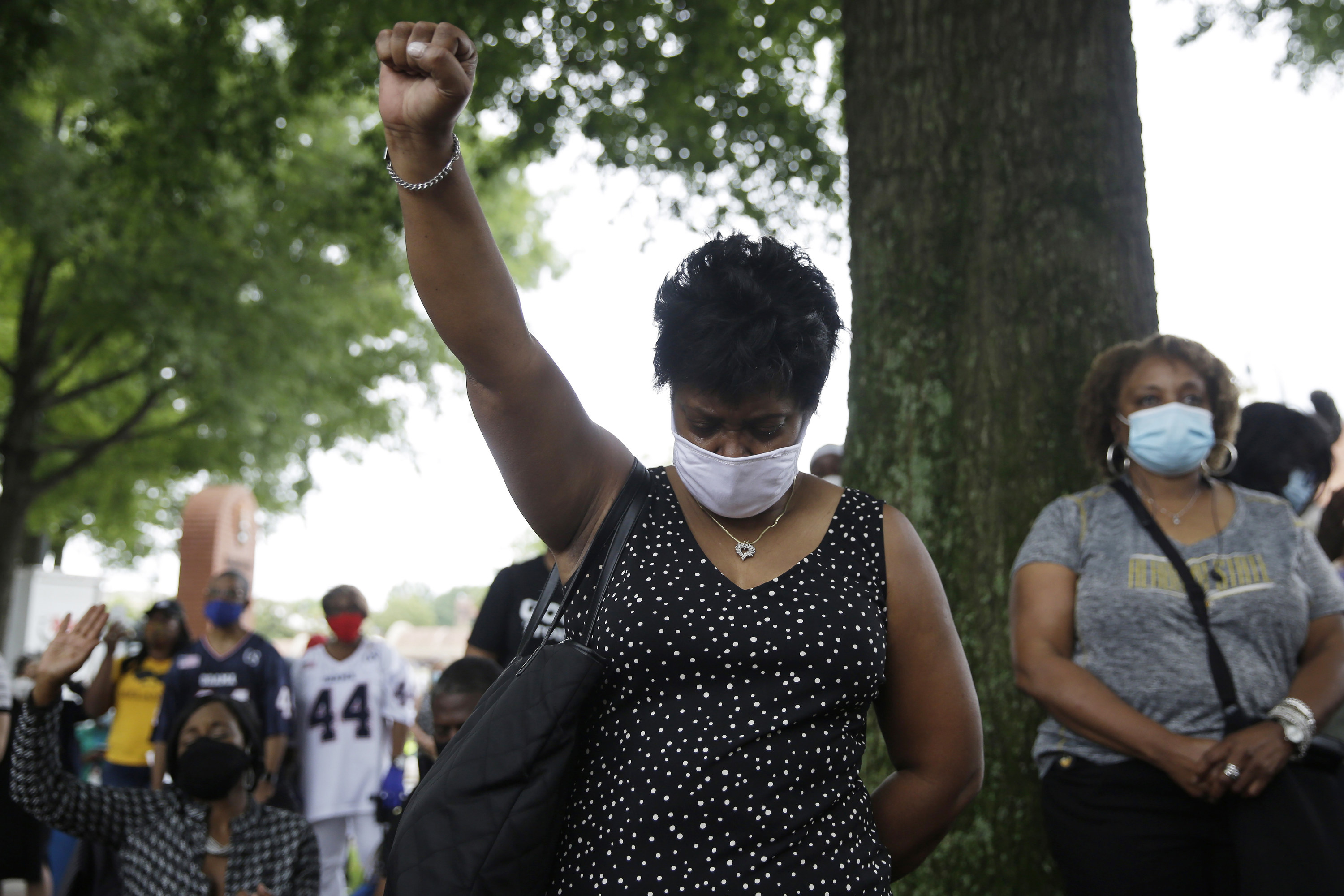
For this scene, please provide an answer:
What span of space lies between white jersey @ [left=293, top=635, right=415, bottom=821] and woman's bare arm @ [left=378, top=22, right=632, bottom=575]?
5.93 metres

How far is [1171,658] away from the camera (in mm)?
2885

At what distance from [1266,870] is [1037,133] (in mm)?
2401

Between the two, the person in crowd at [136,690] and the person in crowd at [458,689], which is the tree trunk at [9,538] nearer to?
the person in crowd at [136,690]

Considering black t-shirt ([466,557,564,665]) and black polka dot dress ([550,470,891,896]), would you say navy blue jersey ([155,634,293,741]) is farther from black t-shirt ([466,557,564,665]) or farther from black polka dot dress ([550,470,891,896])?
black polka dot dress ([550,470,891,896])

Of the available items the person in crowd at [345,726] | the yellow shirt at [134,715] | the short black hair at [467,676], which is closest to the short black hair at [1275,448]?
the short black hair at [467,676]

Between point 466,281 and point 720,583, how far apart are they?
0.64 meters

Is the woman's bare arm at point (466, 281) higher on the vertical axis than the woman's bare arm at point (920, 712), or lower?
higher

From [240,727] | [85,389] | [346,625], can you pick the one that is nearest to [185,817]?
[240,727]

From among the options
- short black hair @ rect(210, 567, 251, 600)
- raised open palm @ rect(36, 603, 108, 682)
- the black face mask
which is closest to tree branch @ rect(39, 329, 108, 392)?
short black hair @ rect(210, 567, 251, 600)

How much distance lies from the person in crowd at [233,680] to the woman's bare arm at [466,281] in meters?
5.69

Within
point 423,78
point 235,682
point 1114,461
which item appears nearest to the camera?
point 423,78

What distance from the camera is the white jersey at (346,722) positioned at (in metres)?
7.41

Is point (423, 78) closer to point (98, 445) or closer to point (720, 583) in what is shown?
point (720, 583)

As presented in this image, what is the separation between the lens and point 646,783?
5.95 ft
